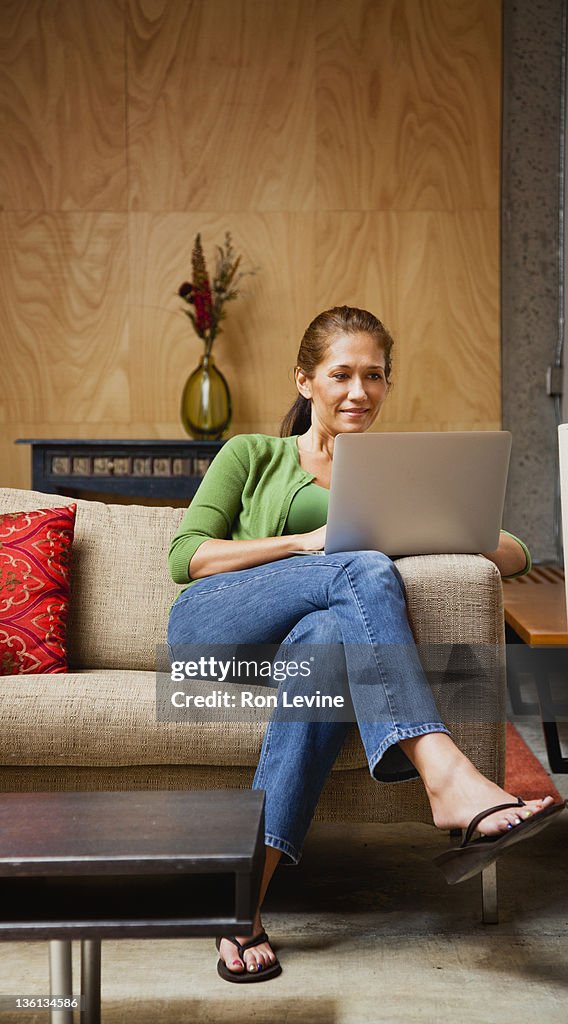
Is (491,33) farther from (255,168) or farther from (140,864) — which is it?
(140,864)

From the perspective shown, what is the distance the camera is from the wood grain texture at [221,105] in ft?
14.8

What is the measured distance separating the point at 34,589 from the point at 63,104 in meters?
3.04

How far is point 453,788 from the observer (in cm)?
159

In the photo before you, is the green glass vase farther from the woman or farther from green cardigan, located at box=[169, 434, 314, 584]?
green cardigan, located at box=[169, 434, 314, 584]

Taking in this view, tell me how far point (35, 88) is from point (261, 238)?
45.7 inches

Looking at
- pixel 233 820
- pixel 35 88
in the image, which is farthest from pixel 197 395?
pixel 233 820

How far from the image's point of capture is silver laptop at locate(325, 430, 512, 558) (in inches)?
70.9

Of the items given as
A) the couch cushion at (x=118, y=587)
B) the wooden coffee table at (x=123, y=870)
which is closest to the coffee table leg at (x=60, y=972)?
the wooden coffee table at (x=123, y=870)

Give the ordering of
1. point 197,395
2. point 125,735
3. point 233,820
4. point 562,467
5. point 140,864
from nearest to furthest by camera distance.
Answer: point 140,864
point 233,820
point 562,467
point 125,735
point 197,395

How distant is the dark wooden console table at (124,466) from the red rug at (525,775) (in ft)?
5.91

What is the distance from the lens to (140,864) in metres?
1.14

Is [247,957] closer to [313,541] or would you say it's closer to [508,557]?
[313,541]

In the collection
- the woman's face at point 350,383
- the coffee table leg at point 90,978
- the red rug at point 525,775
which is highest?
the woman's face at point 350,383

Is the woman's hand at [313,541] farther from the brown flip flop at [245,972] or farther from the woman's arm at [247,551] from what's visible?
the brown flip flop at [245,972]
